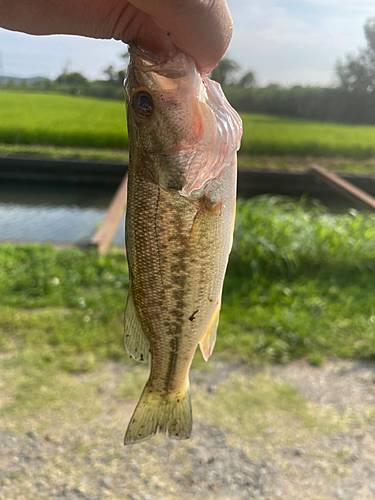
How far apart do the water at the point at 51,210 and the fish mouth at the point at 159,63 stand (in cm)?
→ 495

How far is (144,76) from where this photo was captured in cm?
84

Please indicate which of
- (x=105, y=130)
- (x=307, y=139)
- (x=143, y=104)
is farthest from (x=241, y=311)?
(x=105, y=130)

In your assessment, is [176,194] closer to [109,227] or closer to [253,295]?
[253,295]

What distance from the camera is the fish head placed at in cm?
86

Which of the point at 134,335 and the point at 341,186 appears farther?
the point at 341,186

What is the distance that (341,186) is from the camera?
23.6 ft

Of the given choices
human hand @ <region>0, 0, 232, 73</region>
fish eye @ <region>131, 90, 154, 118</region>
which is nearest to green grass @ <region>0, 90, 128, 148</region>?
human hand @ <region>0, 0, 232, 73</region>

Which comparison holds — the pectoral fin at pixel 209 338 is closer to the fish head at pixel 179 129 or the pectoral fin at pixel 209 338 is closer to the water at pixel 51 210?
the fish head at pixel 179 129

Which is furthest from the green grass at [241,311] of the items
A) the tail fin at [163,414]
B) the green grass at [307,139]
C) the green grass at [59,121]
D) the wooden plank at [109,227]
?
the green grass at [59,121]

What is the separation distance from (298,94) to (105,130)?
354 cm

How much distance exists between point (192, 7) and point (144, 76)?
0.58 feet

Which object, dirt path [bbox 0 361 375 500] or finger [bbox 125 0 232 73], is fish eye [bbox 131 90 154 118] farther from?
dirt path [bbox 0 361 375 500]

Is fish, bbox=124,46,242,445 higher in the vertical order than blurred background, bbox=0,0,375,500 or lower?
higher

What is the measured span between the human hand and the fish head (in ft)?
0.16
